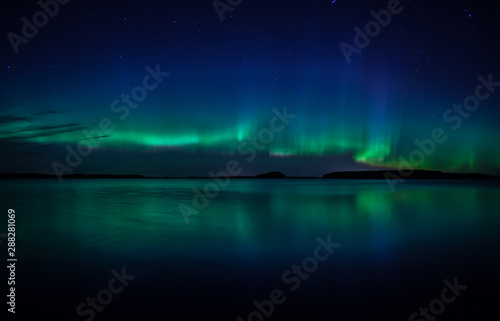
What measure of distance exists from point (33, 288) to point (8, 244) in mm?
5087

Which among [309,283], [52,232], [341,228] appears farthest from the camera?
[341,228]

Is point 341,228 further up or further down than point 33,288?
further down

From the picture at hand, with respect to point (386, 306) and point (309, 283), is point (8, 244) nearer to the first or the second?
point (309, 283)

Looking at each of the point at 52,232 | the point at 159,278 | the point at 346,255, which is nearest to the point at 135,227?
the point at 52,232

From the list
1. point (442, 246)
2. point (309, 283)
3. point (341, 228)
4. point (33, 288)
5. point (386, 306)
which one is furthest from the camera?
point (341, 228)

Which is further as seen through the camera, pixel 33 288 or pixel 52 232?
pixel 52 232

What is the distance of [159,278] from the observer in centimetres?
655

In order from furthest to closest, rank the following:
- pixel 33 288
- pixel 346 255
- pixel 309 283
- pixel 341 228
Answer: pixel 341 228, pixel 346 255, pixel 309 283, pixel 33 288

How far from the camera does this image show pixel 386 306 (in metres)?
5.21

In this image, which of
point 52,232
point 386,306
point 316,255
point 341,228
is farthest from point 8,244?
point 341,228

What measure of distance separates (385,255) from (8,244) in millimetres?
10469

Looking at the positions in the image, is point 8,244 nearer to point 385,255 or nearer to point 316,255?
point 316,255

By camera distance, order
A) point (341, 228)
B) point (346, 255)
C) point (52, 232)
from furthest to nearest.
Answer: point (341, 228), point (52, 232), point (346, 255)

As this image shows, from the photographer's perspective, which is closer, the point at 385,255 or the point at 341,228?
the point at 385,255
